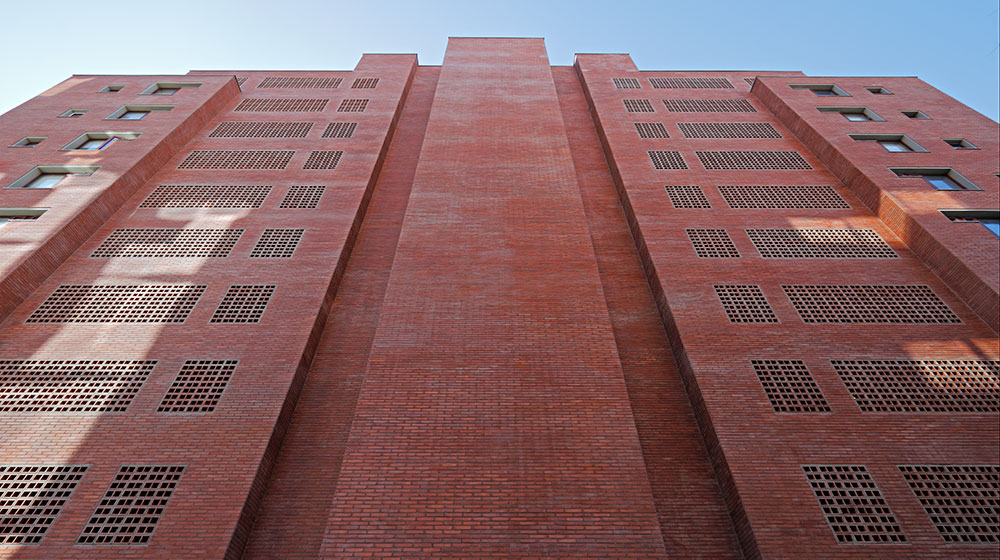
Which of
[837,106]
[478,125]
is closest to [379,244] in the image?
[478,125]

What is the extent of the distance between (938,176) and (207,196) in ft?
76.5

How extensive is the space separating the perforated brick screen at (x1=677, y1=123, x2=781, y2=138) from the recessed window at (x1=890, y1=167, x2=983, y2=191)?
432cm

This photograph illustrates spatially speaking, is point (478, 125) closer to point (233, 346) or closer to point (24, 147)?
point (233, 346)

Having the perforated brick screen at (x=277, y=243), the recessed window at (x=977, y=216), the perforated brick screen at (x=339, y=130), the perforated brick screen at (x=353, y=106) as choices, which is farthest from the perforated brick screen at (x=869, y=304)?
the perforated brick screen at (x=353, y=106)

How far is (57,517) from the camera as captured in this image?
24.5ft

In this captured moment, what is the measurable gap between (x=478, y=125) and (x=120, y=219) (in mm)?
12244

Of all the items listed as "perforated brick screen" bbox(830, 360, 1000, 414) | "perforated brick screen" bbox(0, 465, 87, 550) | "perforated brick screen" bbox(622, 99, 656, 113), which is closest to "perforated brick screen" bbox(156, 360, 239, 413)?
"perforated brick screen" bbox(0, 465, 87, 550)

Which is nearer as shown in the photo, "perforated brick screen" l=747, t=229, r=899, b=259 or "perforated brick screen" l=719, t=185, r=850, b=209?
"perforated brick screen" l=747, t=229, r=899, b=259

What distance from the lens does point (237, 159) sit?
16.5 m

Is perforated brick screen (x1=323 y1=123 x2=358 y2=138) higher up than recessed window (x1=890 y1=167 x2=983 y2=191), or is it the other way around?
perforated brick screen (x1=323 y1=123 x2=358 y2=138)

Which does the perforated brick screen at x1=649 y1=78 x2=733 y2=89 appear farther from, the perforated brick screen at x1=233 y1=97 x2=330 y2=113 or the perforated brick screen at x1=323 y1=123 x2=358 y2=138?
the perforated brick screen at x1=233 y1=97 x2=330 y2=113

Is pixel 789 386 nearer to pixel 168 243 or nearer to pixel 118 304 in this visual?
pixel 118 304

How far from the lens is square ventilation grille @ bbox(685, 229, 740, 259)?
12516mm

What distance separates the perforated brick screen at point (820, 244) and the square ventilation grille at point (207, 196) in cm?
1515
